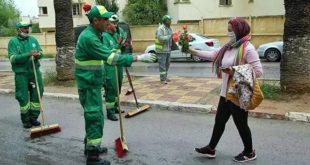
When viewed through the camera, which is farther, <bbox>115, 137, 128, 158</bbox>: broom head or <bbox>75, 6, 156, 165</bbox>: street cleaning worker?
<bbox>115, 137, 128, 158</bbox>: broom head

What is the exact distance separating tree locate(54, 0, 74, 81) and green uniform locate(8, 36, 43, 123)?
4.01 metres

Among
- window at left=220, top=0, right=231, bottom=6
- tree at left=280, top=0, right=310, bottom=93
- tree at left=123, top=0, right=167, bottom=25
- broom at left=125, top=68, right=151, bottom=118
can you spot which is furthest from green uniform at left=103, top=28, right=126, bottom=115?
window at left=220, top=0, right=231, bottom=6

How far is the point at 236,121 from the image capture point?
4840 mm

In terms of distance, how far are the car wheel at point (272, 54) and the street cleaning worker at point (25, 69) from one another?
12.7m

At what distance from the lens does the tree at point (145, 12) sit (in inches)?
1230

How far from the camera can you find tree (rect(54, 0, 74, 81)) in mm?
10930

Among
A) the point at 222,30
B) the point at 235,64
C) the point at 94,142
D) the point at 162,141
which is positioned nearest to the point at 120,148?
the point at 94,142

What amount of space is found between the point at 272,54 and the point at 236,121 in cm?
1335

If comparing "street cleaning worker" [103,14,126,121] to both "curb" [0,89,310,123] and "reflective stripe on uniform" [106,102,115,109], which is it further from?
"curb" [0,89,310,123]

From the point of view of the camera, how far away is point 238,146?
18.1 ft

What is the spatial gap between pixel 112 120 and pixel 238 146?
8.76 feet

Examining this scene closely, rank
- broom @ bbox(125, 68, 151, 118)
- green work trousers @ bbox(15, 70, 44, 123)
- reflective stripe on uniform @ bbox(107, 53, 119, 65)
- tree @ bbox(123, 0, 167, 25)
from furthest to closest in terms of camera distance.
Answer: tree @ bbox(123, 0, 167, 25) → broom @ bbox(125, 68, 151, 118) → green work trousers @ bbox(15, 70, 44, 123) → reflective stripe on uniform @ bbox(107, 53, 119, 65)

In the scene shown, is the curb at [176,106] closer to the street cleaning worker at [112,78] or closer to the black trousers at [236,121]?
the street cleaning worker at [112,78]

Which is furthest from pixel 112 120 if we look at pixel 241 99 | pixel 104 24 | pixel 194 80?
pixel 194 80
